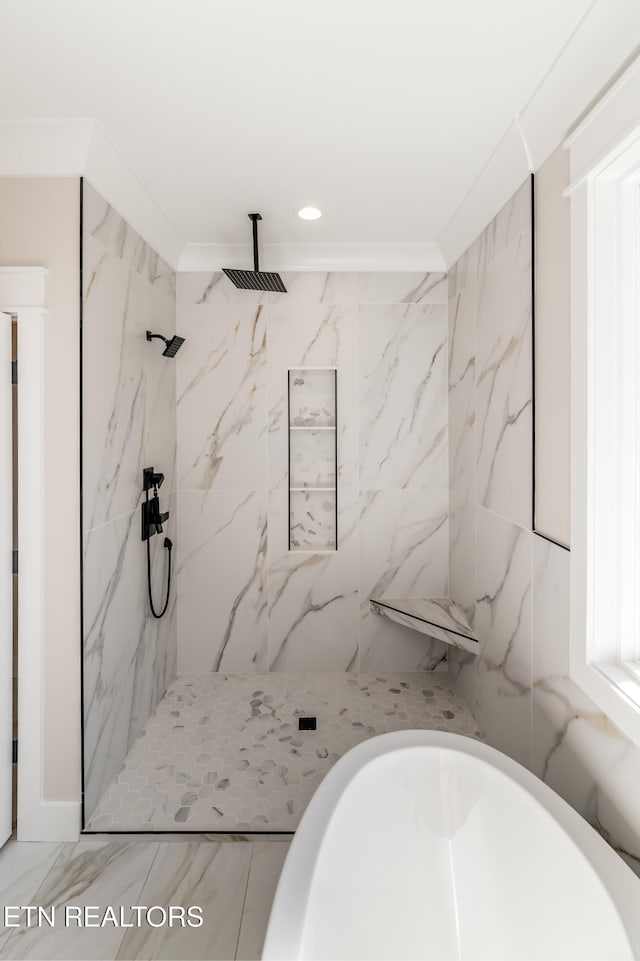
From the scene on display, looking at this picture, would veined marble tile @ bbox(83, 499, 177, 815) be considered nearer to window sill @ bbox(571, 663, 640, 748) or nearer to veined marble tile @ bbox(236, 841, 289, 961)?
veined marble tile @ bbox(236, 841, 289, 961)

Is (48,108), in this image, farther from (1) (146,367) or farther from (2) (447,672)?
(2) (447,672)

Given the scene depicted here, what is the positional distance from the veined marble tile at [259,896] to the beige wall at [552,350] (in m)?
1.38

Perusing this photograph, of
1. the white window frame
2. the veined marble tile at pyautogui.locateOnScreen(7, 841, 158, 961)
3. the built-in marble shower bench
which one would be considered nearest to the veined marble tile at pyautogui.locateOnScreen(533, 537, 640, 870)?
the white window frame

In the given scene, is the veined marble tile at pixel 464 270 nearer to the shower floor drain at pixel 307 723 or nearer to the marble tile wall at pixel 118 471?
the marble tile wall at pixel 118 471

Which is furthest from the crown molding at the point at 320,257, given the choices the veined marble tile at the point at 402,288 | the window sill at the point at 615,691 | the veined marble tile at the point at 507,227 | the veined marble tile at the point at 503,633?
the window sill at the point at 615,691

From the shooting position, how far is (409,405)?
9.60 feet

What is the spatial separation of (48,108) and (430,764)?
2.28 m

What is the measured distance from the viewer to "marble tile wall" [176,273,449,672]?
290cm

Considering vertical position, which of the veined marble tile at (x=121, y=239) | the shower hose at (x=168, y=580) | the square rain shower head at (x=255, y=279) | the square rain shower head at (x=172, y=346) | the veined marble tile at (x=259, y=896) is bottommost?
the veined marble tile at (x=259, y=896)

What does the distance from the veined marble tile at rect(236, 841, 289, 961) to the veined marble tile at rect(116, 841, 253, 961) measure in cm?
2

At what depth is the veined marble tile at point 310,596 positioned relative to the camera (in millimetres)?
2969

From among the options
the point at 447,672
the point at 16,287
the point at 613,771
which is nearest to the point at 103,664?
the point at 16,287

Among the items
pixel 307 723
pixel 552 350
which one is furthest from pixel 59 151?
pixel 307 723

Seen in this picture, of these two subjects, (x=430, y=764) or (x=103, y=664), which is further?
(x=103, y=664)
